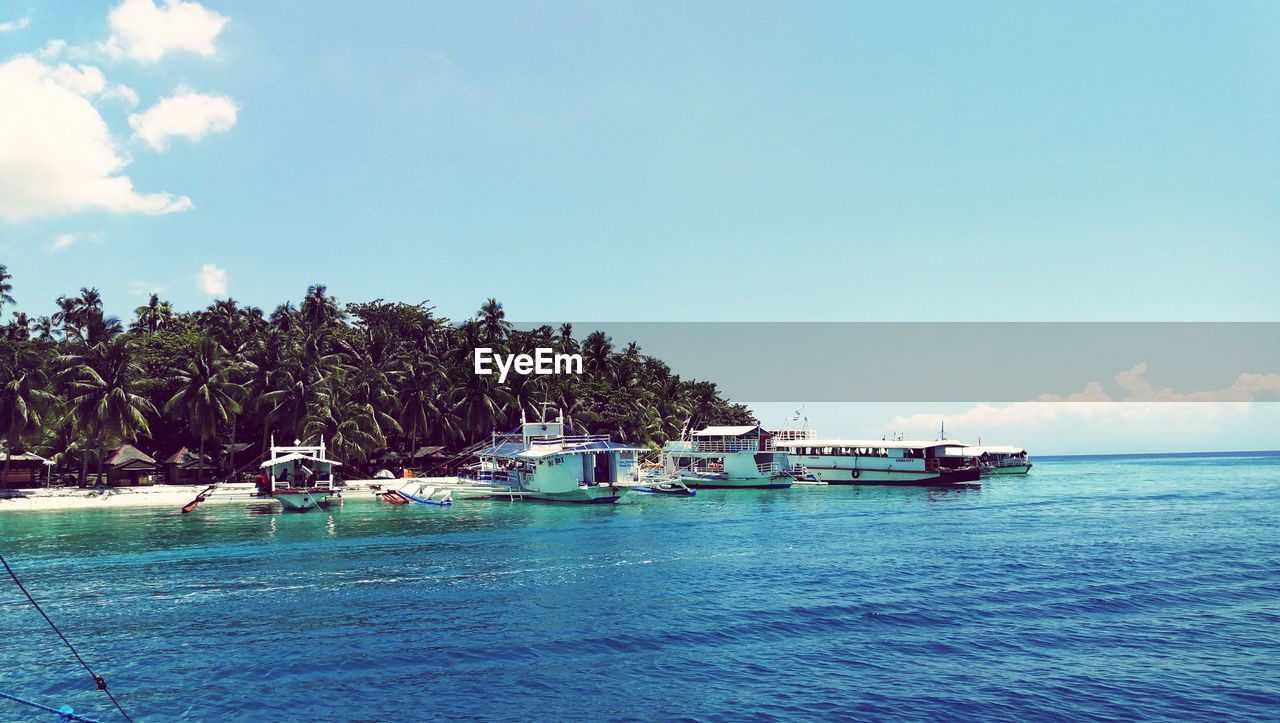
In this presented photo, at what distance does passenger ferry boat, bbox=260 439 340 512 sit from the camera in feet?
185

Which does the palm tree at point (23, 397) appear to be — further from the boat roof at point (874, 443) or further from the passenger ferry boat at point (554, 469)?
the boat roof at point (874, 443)

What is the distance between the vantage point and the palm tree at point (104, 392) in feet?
209

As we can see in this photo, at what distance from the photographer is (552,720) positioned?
54.1ft

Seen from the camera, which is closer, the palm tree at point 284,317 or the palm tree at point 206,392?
the palm tree at point 206,392

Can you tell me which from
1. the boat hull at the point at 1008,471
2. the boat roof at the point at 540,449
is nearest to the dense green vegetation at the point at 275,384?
the boat roof at the point at 540,449

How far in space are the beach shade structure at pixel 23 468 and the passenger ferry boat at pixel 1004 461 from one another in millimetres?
115743

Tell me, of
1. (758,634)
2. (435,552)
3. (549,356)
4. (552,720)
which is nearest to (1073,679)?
(758,634)

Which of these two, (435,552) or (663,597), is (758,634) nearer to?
(663,597)

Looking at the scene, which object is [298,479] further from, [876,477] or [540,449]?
[876,477]

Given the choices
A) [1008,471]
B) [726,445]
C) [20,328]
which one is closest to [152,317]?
[20,328]

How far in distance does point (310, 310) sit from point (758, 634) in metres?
87.6

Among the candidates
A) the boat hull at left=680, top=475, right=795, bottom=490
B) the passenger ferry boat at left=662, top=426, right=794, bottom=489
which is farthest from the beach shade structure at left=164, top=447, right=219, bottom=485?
the boat hull at left=680, top=475, right=795, bottom=490

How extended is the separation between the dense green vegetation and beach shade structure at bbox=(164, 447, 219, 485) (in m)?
1.85

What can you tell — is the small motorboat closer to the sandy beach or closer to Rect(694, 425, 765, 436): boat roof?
Rect(694, 425, 765, 436): boat roof
